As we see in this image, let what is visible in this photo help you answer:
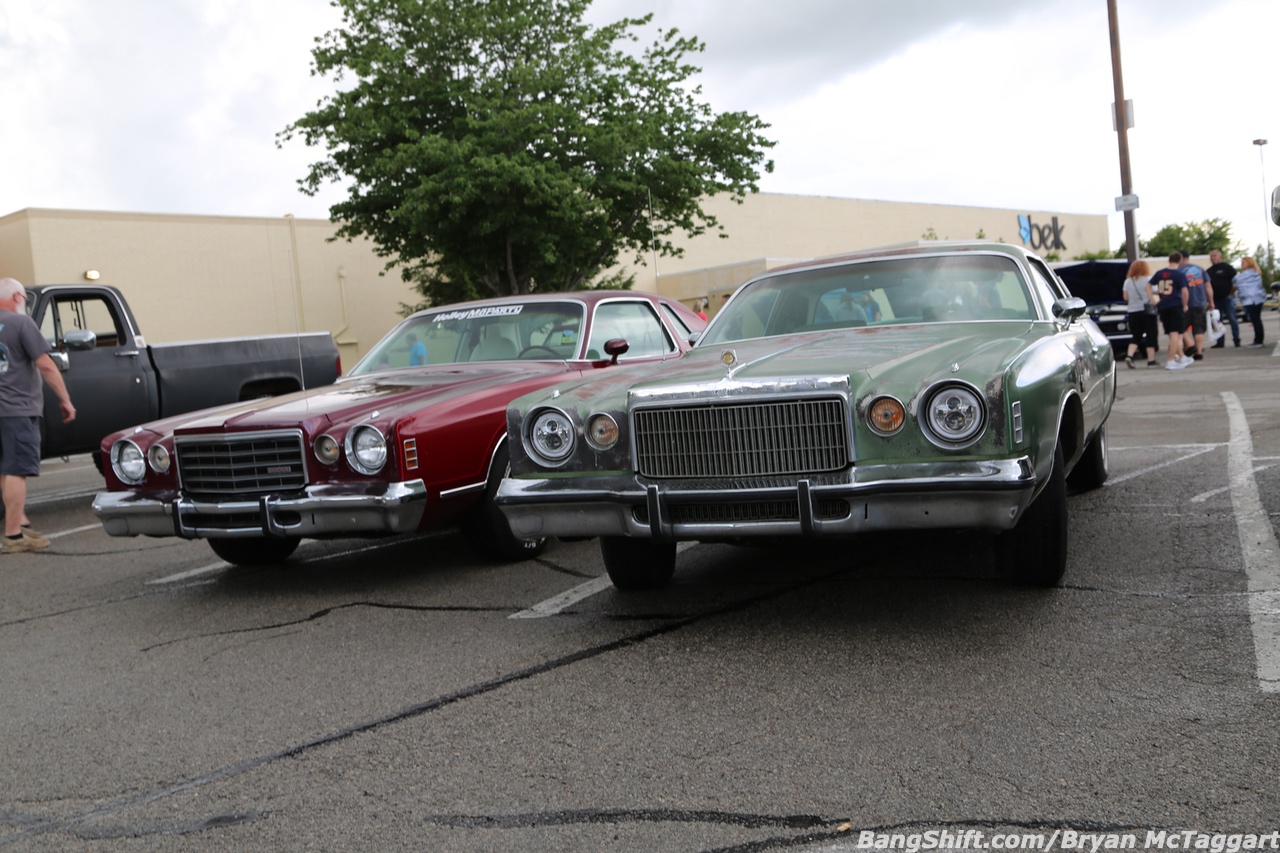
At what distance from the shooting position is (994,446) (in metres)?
3.95

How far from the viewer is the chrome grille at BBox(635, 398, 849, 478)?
415 centimetres

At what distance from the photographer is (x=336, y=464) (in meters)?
5.49

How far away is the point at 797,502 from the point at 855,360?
65cm

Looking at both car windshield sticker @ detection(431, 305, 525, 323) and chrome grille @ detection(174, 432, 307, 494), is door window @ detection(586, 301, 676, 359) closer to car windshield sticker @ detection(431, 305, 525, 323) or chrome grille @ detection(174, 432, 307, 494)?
car windshield sticker @ detection(431, 305, 525, 323)

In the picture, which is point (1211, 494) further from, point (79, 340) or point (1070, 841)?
point (79, 340)

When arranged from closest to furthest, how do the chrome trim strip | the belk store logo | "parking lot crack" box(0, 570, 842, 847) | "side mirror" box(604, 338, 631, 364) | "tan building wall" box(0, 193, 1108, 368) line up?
"parking lot crack" box(0, 570, 842, 847)
the chrome trim strip
"side mirror" box(604, 338, 631, 364)
"tan building wall" box(0, 193, 1108, 368)
the belk store logo

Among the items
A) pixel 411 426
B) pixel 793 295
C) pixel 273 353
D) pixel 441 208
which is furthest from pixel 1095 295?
pixel 411 426

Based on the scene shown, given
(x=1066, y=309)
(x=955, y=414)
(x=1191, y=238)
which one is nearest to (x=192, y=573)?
(x=955, y=414)

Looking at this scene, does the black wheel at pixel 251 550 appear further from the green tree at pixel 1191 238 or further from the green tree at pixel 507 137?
the green tree at pixel 1191 238

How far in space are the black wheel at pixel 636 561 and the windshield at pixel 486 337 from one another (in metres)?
2.20

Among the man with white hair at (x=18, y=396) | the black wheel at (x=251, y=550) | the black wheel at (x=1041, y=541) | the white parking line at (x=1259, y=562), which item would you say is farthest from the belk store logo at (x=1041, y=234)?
the black wheel at (x=1041, y=541)

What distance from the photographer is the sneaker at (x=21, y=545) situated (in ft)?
25.4

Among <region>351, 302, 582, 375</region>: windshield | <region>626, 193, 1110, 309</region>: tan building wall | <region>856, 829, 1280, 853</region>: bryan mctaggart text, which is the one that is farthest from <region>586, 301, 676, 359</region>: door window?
<region>626, 193, 1110, 309</region>: tan building wall

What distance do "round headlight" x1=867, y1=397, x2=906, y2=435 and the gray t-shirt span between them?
5.83 m
